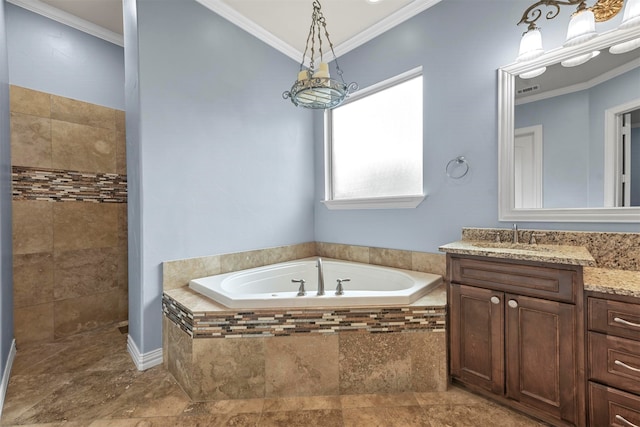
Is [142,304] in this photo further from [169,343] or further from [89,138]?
[89,138]

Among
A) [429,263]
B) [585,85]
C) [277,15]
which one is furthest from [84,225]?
[585,85]

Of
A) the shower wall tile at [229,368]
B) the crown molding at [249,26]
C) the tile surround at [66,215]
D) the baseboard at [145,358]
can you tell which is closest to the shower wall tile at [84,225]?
the tile surround at [66,215]

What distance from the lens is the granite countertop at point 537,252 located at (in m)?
1.30

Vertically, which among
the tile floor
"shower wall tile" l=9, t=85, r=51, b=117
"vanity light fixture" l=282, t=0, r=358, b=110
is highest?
"shower wall tile" l=9, t=85, r=51, b=117

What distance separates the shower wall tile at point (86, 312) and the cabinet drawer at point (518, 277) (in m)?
3.10

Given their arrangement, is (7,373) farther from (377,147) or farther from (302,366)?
(377,147)

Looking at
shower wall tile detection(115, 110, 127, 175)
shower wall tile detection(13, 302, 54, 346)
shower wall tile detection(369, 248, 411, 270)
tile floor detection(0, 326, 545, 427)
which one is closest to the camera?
tile floor detection(0, 326, 545, 427)

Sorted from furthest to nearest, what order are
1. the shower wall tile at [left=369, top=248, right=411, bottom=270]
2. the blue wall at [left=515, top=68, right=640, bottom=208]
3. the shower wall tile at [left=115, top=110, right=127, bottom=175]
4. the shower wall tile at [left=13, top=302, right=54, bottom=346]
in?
the shower wall tile at [left=115, top=110, right=127, bottom=175] → the shower wall tile at [left=369, top=248, right=411, bottom=270] → the shower wall tile at [left=13, top=302, right=54, bottom=346] → the blue wall at [left=515, top=68, right=640, bottom=208]

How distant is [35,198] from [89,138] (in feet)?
2.23

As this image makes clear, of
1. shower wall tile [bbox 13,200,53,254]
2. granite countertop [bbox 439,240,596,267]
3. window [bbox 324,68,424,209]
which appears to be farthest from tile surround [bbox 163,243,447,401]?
shower wall tile [bbox 13,200,53,254]

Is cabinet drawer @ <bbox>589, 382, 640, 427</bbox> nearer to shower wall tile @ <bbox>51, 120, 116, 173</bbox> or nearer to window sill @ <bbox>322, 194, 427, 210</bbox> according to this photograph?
window sill @ <bbox>322, 194, 427, 210</bbox>

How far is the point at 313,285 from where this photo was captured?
9.02 feet

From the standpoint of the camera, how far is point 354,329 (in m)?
1.65

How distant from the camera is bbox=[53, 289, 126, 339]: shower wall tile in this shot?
2.43 meters
